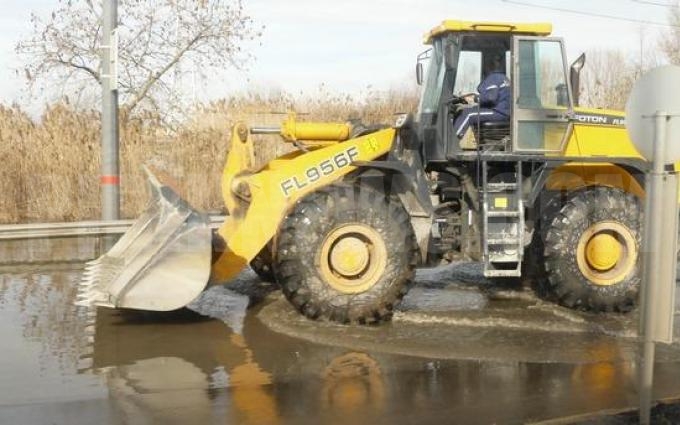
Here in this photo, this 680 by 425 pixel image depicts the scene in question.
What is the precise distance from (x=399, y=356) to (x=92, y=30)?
599 inches

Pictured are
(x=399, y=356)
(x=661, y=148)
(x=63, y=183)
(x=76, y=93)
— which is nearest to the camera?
(x=661, y=148)

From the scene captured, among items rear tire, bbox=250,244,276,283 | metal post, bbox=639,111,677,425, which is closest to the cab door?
rear tire, bbox=250,244,276,283

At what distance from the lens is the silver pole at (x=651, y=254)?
4570 mm

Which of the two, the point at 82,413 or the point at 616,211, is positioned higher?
the point at 616,211

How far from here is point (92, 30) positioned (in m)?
19.1

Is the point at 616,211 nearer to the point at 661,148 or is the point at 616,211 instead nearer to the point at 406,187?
the point at 406,187

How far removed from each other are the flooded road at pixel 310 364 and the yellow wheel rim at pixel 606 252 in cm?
45

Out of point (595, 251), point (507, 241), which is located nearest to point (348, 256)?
point (507, 241)

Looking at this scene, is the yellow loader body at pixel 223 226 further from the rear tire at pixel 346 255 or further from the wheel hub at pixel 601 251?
the wheel hub at pixel 601 251

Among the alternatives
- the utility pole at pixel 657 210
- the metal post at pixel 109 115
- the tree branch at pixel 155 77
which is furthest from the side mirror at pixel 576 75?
the tree branch at pixel 155 77

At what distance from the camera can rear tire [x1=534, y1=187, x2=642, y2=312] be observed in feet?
26.6

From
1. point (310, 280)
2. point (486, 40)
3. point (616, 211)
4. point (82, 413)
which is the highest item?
point (486, 40)

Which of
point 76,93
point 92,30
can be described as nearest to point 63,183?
point 76,93

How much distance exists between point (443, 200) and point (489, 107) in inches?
47.2
